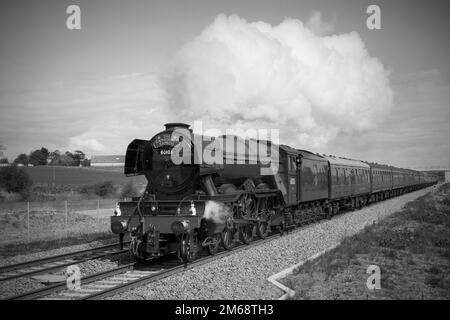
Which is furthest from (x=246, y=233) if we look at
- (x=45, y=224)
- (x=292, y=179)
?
(x=45, y=224)

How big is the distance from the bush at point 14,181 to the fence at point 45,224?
6685 mm

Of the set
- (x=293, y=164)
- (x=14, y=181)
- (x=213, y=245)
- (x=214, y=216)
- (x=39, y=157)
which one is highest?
(x=39, y=157)

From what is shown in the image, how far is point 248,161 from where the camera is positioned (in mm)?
13305

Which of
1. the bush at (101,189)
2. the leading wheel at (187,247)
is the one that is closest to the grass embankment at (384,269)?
the leading wheel at (187,247)

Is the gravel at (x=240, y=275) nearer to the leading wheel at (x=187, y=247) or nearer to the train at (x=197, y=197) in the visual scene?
the leading wheel at (x=187, y=247)

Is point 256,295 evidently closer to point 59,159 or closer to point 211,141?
point 211,141

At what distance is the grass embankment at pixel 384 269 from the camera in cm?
757

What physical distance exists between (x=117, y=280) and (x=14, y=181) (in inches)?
1071

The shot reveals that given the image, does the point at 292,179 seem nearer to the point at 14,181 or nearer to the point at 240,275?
the point at 240,275

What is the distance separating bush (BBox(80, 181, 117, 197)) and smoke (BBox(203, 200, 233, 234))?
91.8 ft

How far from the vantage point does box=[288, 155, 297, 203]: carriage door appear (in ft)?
53.3

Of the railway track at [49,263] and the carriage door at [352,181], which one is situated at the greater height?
the carriage door at [352,181]

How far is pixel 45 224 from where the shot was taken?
66.2 feet

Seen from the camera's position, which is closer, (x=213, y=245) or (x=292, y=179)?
(x=213, y=245)
